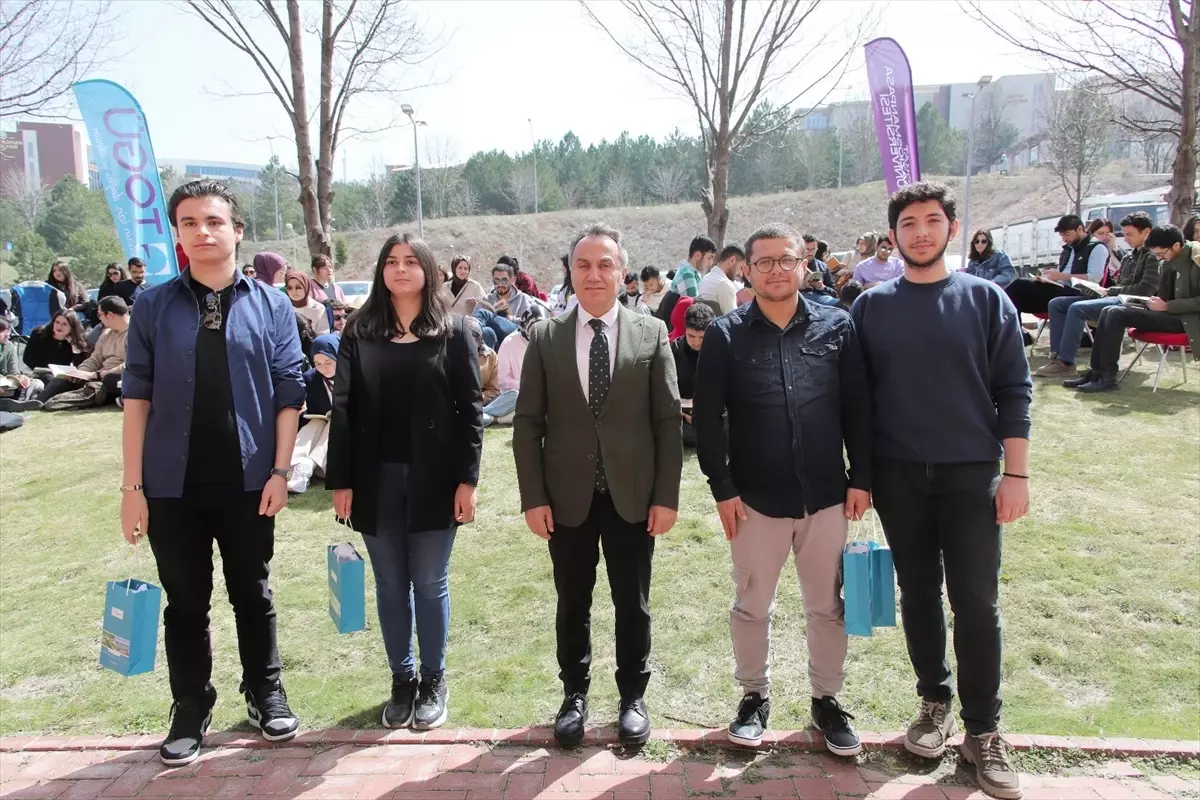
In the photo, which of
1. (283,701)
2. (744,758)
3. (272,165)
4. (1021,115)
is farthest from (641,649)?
(1021,115)

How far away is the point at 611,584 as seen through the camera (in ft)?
10.0

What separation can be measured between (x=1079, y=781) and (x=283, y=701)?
117 inches

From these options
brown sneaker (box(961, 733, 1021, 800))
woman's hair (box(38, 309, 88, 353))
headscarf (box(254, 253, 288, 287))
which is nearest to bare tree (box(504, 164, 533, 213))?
woman's hair (box(38, 309, 88, 353))

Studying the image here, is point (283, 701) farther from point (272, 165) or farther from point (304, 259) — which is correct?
point (272, 165)

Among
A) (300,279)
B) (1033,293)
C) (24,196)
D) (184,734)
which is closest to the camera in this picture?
(184,734)

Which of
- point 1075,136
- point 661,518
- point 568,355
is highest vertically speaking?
point 1075,136

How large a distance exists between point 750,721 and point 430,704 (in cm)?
127

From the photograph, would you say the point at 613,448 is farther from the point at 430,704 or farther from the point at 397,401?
the point at 430,704

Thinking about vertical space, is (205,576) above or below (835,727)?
above

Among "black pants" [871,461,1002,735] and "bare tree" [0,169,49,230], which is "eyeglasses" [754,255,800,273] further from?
"bare tree" [0,169,49,230]

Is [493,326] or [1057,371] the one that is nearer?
[1057,371]

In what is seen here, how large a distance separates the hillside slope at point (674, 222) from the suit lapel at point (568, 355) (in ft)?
165

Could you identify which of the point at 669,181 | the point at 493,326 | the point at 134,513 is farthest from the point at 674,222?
the point at 134,513

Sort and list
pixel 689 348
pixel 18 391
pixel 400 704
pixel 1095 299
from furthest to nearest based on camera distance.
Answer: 1. pixel 18 391
2. pixel 1095 299
3. pixel 689 348
4. pixel 400 704
